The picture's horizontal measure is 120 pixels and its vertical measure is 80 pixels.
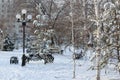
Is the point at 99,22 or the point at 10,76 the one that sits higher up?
the point at 99,22

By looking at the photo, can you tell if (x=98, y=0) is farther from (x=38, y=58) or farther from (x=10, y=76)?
(x=38, y=58)

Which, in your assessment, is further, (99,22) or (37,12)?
(37,12)

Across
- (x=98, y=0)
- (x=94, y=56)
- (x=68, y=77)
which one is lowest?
(x=68, y=77)

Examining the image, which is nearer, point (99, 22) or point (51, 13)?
point (99, 22)

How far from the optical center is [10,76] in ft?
57.7

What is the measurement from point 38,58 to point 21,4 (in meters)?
21.4

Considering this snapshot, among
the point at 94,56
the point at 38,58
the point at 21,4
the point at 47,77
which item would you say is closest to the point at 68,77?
the point at 47,77

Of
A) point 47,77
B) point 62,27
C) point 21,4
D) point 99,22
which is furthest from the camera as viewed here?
point 21,4

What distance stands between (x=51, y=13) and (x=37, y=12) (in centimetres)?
170

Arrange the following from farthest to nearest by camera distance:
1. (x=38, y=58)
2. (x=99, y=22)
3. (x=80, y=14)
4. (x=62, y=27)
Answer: (x=62, y=27)
(x=80, y=14)
(x=38, y=58)
(x=99, y=22)

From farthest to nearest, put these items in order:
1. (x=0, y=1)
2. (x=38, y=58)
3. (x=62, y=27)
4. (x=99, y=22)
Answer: (x=0, y=1) < (x=62, y=27) < (x=38, y=58) < (x=99, y=22)

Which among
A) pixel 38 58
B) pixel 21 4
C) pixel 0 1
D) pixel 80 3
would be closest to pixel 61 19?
pixel 21 4

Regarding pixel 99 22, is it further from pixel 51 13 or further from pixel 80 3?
pixel 51 13

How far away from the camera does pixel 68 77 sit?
17609mm
